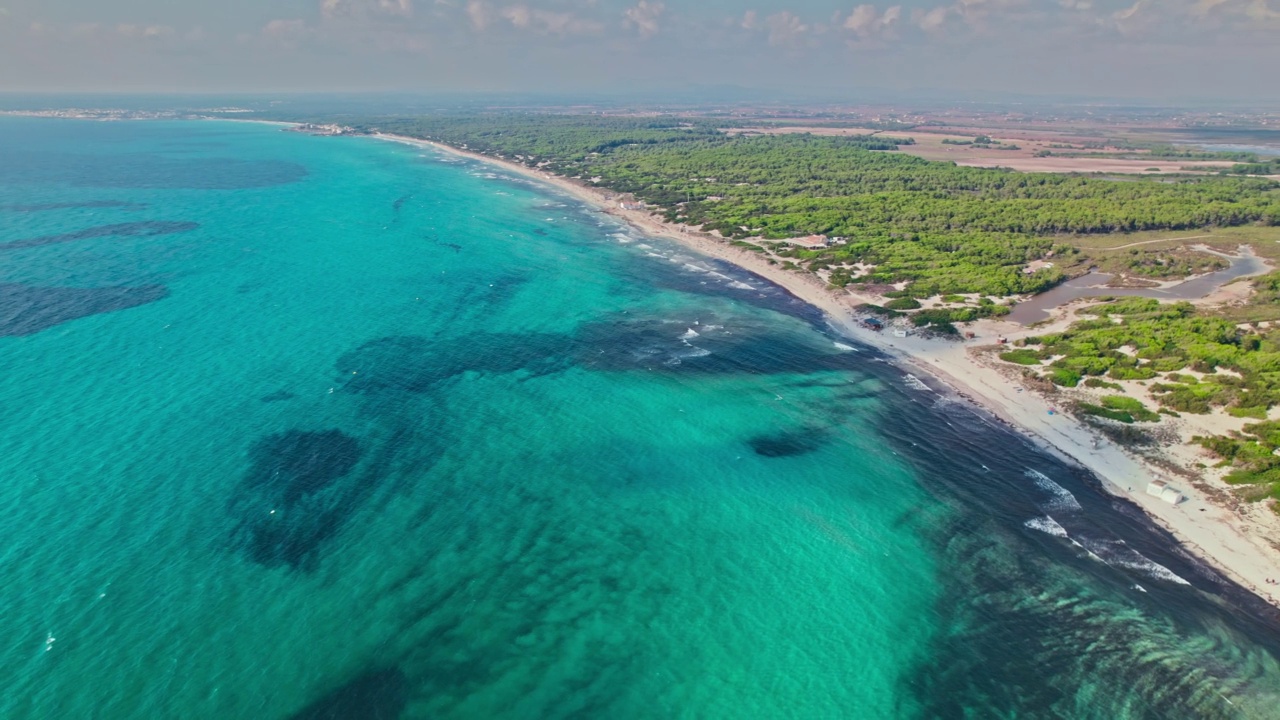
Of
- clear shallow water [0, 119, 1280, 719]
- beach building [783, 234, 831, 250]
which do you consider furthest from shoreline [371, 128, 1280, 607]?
beach building [783, 234, 831, 250]

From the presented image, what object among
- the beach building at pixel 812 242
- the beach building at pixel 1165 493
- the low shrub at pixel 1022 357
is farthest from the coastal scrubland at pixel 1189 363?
the beach building at pixel 812 242

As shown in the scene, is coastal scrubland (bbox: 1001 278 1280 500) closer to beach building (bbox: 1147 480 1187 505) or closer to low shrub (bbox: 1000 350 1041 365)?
low shrub (bbox: 1000 350 1041 365)

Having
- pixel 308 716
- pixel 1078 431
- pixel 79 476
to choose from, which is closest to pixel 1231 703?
pixel 1078 431

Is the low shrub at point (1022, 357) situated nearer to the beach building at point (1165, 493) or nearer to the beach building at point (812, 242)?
the beach building at point (1165, 493)

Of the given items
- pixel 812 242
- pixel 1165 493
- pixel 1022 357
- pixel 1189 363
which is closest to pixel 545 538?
pixel 1165 493

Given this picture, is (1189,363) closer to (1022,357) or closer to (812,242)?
(1022,357)

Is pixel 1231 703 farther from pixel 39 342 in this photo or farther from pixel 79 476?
pixel 39 342
